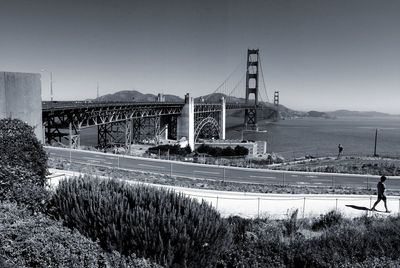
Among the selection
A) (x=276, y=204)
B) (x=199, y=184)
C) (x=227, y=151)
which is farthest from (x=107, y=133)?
(x=276, y=204)

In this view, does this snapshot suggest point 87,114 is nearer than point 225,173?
No

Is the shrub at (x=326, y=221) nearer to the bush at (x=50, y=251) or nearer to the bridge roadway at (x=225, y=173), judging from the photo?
the bush at (x=50, y=251)

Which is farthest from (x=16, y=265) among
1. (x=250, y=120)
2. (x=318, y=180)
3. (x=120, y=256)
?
(x=250, y=120)

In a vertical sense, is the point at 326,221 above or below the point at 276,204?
above

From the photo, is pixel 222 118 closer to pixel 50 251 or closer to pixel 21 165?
pixel 21 165

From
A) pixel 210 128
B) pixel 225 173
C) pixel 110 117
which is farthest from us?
pixel 210 128
